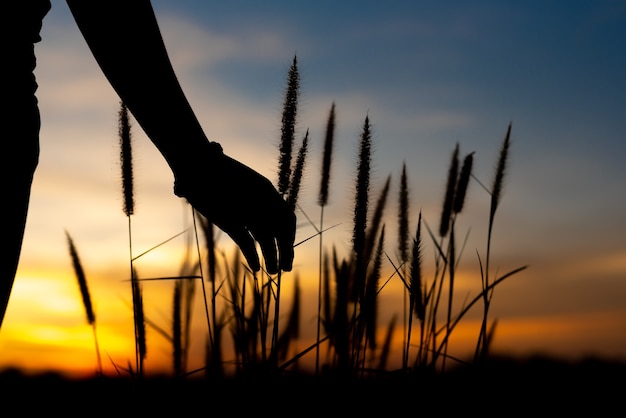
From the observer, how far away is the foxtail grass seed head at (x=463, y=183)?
243 cm

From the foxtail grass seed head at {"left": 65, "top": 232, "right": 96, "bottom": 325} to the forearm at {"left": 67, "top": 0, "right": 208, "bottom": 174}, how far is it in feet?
3.40

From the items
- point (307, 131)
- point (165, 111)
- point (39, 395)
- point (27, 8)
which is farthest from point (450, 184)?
point (39, 395)

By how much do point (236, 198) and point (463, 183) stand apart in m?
1.11

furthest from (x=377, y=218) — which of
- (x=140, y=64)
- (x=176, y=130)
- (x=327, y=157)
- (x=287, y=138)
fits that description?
(x=140, y=64)

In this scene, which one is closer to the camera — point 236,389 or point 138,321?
point 236,389

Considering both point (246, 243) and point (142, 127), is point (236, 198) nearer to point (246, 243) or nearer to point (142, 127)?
point (246, 243)

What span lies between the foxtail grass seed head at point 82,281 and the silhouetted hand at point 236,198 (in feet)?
3.06

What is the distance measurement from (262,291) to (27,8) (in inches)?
44.8

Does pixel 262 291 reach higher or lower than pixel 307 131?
lower

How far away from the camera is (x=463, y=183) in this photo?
246 centimetres

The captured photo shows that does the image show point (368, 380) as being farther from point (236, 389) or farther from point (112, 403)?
point (112, 403)

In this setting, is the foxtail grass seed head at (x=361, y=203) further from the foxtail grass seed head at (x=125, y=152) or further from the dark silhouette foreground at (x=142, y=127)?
the foxtail grass seed head at (x=125, y=152)

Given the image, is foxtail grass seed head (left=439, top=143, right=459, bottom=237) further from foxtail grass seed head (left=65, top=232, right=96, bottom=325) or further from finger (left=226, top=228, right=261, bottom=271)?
foxtail grass seed head (left=65, top=232, right=96, bottom=325)

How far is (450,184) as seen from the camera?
8.36 feet
